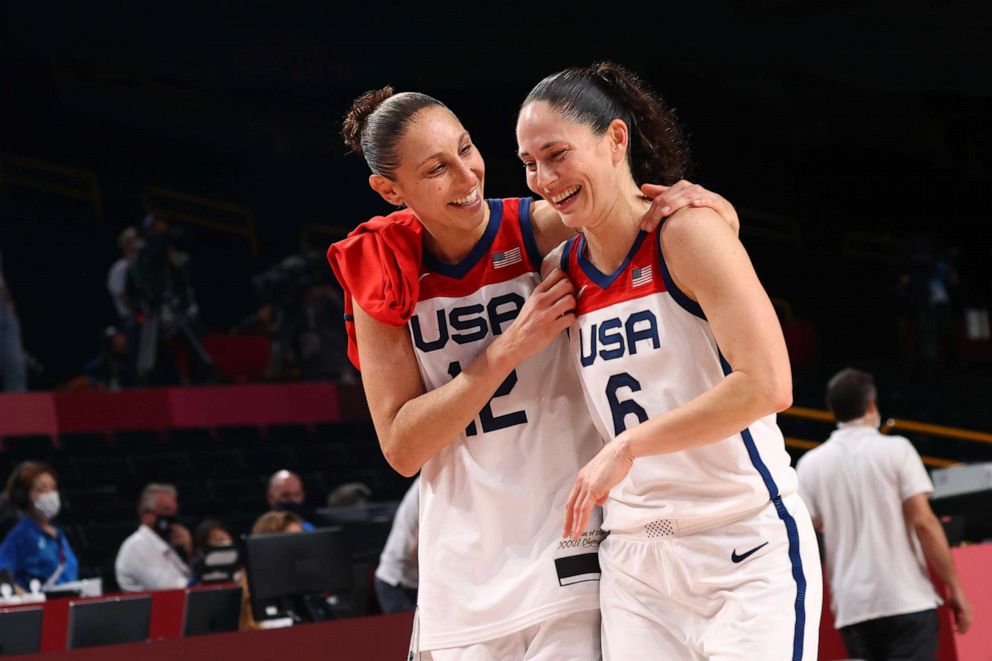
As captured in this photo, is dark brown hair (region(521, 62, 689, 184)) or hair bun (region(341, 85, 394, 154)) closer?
dark brown hair (region(521, 62, 689, 184))

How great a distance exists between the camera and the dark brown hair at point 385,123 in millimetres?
2604

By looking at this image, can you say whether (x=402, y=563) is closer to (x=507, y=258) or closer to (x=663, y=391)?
(x=507, y=258)

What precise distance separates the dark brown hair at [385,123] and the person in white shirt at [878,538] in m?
3.26

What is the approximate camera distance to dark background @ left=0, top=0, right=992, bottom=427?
708 inches

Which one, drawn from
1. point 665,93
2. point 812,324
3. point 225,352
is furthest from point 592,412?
point 665,93

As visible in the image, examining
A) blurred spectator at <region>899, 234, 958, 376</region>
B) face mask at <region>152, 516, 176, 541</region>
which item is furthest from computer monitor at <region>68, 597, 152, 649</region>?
blurred spectator at <region>899, 234, 958, 376</region>

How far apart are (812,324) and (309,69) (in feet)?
29.5

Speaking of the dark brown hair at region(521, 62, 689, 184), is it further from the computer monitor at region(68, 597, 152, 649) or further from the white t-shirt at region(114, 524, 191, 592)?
the white t-shirt at region(114, 524, 191, 592)

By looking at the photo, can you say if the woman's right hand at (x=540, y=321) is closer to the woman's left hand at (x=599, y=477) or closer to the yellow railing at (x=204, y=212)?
the woman's left hand at (x=599, y=477)

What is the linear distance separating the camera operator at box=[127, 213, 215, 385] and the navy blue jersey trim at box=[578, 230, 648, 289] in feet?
34.4

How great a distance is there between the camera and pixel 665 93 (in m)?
19.2

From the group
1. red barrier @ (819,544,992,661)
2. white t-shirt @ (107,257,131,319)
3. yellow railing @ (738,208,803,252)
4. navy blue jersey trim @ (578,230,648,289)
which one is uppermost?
yellow railing @ (738,208,803,252)

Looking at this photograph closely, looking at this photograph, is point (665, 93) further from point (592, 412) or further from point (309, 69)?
point (592, 412)

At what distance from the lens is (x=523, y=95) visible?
1934cm
